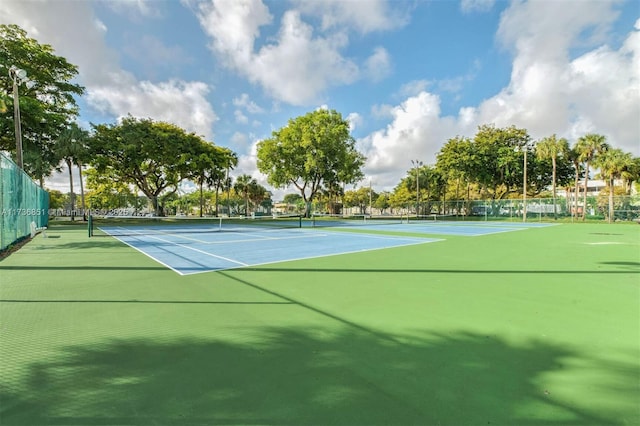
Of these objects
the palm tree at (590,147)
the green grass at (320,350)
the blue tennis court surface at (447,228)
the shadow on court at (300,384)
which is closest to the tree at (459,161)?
the palm tree at (590,147)

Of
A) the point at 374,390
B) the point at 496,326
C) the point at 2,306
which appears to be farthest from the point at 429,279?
the point at 2,306

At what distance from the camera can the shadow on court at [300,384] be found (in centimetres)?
214

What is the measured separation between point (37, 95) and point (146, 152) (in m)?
10.6

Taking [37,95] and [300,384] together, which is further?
[37,95]

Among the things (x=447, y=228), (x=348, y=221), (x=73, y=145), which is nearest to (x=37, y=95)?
(x=73, y=145)

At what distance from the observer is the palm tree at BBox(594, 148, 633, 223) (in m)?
32.4

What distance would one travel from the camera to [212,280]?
611cm

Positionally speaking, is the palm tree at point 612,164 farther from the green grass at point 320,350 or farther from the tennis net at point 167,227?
the green grass at point 320,350

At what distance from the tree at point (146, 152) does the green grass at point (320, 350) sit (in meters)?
30.7

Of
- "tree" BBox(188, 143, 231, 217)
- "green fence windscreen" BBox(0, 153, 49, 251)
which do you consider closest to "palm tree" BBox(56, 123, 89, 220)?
"tree" BBox(188, 143, 231, 217)

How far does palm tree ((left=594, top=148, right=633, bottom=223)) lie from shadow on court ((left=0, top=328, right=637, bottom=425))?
4039 centimetres

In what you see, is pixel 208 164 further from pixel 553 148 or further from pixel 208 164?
pixel 553 148

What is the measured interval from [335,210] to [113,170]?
27.9 metres

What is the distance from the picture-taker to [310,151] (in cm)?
4031
